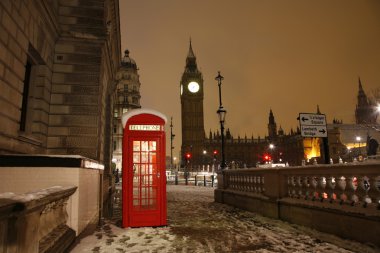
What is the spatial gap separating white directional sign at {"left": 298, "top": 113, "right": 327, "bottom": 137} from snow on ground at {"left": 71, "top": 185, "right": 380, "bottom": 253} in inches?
98.3

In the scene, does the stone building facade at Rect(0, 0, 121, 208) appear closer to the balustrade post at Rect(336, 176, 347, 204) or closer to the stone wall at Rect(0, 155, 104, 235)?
the stone wall at Rect(0, 155, 104, 235)

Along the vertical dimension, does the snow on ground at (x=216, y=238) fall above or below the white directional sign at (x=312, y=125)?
below

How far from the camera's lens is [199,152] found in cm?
12481

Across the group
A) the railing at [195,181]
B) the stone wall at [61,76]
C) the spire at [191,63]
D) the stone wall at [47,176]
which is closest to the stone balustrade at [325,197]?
the stone wall at [47,176]

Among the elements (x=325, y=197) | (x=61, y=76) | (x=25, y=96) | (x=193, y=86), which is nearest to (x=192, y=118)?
(x=193, y=86)

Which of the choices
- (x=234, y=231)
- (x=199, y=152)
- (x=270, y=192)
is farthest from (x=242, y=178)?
(x=199, y=152)

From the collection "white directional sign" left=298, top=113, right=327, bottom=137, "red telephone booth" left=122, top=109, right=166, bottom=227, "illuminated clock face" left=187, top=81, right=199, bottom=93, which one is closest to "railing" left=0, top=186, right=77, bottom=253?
"red telephone booth" left=122, top=109, right=166, bottom=227

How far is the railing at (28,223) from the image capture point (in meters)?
2.57

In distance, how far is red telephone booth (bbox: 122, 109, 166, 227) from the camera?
805 centimetres

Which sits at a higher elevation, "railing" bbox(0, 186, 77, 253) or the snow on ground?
"railing" bbox(0, 186, 77, 253)

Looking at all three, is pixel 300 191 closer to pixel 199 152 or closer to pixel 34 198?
pixel 34 198

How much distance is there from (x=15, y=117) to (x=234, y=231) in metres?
6.23

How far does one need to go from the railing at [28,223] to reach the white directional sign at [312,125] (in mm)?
6139

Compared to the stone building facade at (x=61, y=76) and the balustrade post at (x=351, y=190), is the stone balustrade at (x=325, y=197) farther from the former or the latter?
the stone building facade at (x=61, y=76)
